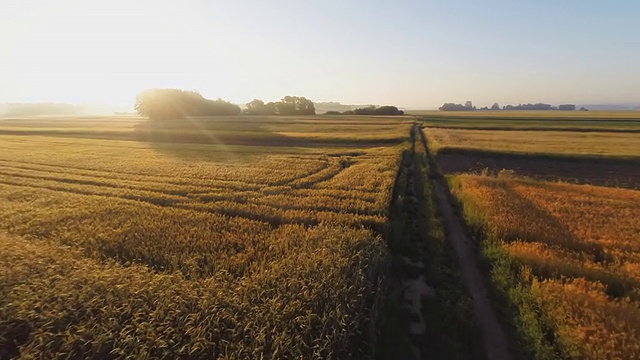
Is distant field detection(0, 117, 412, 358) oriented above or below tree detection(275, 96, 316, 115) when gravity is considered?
below

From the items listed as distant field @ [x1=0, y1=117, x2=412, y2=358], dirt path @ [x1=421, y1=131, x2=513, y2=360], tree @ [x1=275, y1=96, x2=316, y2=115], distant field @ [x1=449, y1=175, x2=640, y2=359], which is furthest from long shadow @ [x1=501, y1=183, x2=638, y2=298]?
tree @ [x1=275, y1=96, x2=316, y2=115]

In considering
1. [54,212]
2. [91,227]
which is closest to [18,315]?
[91,227]

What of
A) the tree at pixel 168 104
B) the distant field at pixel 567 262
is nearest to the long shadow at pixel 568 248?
the distant field at pixel 567 262

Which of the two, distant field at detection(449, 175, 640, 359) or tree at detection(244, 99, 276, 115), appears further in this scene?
tree at detection(244, 99, 276, 115)

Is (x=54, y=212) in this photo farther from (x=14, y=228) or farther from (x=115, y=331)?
(x=115, y=331)

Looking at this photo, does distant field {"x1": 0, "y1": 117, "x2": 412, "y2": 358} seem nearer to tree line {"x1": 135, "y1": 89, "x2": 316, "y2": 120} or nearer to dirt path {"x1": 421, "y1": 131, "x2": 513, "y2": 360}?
dirt path {"x1": 421, "y1": 131, "x2": 513, "y2": 360}

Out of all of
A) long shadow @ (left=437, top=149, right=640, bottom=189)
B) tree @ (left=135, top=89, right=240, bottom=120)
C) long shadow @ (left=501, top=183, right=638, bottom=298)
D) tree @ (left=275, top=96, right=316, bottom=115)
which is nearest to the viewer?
long shadow @ (left=501, top=183, right=638, bottom=298)

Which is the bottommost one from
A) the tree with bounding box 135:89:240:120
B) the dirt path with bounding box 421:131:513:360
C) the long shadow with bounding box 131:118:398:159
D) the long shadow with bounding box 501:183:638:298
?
the dirt path with bounding box 421:131:513:360
